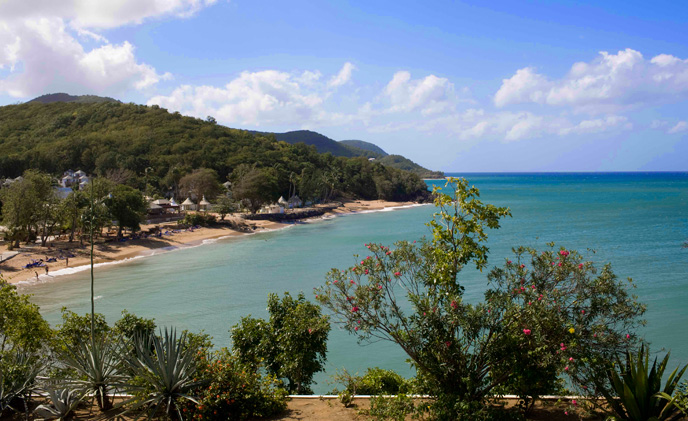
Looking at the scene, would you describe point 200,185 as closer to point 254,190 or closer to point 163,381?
point 254,190

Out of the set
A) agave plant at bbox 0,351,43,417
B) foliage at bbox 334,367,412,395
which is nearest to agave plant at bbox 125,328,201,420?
agave plant at bbox 0,351,43,417

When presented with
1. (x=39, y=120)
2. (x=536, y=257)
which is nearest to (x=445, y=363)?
(x=536, y=257)

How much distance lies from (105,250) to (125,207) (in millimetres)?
4731

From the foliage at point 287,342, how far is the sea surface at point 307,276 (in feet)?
13.7

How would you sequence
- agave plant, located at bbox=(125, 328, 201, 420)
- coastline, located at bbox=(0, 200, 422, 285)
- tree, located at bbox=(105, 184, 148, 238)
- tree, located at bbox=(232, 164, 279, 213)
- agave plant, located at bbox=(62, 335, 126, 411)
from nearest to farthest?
1. agave plant, located at bbox=(125, 328, 201, 420)
2. agave plant, located at bbox=(62, 335, 126, 411)
3. coastline, located at bbox=(0, 200, 422, 285)
4. tree, located at bbox=(105, 184, 148, 238)
5. tree, located at bbox=(232, 164, 279, 213)

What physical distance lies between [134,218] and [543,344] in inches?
1634

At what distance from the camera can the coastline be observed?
97.8 feet

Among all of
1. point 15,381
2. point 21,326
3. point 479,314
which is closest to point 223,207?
point 21,326

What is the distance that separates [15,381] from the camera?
315 inches

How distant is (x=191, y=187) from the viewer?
63156 mm

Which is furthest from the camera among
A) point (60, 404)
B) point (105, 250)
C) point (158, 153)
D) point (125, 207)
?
point (158, 153)

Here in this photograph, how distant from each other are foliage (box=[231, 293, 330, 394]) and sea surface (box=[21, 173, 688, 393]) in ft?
13.7

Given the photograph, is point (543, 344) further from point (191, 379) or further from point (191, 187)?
point (191, 187)

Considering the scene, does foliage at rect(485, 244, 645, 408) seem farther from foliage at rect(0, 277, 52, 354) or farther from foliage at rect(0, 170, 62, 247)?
foliage at rect(0, 170, 62, 247)
